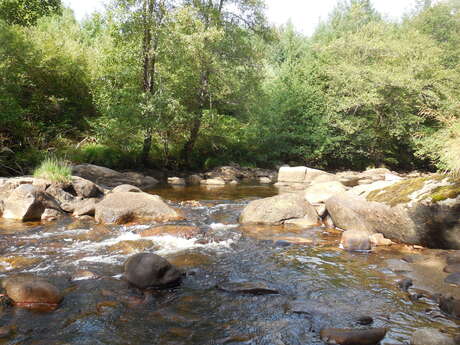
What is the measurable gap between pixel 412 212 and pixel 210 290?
4320 mm

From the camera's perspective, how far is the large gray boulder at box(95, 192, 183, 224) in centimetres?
870

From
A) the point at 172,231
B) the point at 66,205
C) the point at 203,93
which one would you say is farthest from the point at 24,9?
the point at 172,231

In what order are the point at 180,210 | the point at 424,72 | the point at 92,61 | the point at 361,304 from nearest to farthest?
the point at 361,304, the point at 180,210, the point at 92,61, the point at 424,72

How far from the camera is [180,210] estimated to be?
33.6ft

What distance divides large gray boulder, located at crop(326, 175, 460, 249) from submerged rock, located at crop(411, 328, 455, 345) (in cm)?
359

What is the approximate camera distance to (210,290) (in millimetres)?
4859

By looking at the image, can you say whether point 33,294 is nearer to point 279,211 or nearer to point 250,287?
point 250,287

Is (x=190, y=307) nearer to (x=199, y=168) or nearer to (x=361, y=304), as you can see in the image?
(x=361, y=304)

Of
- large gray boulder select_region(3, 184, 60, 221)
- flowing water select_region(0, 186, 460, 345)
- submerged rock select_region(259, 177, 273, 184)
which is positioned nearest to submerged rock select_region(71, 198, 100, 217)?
large gray boulder select_region(3, 184, 60, 221)

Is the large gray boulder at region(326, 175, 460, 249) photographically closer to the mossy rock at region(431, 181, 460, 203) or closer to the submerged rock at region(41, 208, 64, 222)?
the mossy rock at region(431, 181, 460, 203)

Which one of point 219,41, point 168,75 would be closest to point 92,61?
point 168,75

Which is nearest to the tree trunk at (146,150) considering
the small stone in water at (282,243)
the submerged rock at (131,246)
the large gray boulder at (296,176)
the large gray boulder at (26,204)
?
the large gray boulder at (296,176)

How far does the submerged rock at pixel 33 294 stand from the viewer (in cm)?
426

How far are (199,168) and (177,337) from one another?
→ 18.1 metres
